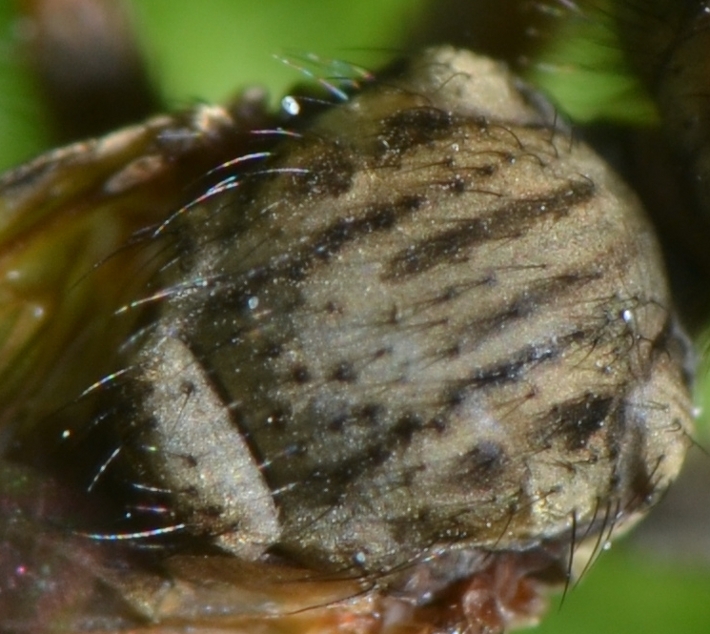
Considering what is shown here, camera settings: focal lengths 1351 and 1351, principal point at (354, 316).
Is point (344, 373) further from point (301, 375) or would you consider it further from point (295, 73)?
point (295, 73)

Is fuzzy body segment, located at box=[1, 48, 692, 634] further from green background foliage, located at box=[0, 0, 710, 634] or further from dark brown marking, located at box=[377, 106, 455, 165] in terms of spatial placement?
green background foliage, located at box=[0, 0, 710, 634]

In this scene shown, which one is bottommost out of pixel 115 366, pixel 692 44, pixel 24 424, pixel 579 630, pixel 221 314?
pixel 579 630

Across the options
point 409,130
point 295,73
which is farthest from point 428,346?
point 295,73

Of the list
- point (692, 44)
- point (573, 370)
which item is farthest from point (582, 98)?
point (573, 370)

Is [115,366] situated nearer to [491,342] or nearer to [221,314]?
[221,314]

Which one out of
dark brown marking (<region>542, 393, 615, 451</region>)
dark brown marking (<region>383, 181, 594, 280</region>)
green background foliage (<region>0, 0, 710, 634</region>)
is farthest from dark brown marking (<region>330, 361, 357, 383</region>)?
green background foliage (<region>0, 0, 710, 634</region>)

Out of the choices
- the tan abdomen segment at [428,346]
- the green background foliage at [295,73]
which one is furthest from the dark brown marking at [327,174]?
the green background foliage at [295,73]

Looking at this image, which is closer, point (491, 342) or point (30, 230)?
point (491, 342)

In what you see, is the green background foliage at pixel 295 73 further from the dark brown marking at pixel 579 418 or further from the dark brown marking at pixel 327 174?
the dark brown marking at pixel 579 418

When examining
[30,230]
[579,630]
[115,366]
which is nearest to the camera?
[115,366]
